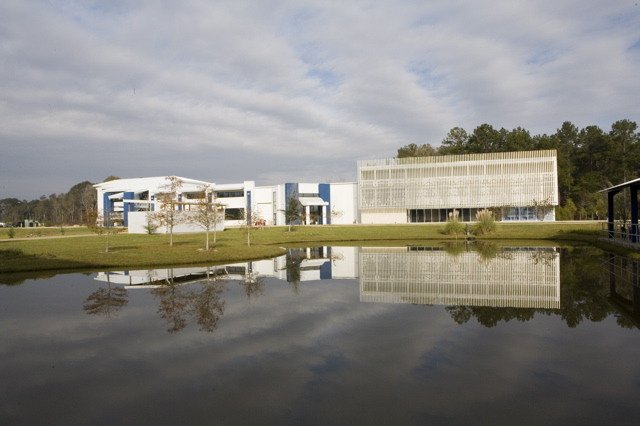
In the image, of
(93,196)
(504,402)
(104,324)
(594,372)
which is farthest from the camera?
(93,196)

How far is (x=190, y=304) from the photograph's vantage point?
1455 cm

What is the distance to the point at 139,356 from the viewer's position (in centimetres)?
958

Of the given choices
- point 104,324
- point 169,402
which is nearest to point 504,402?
point 169,402

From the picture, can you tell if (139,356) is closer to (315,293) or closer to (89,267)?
(315,293)

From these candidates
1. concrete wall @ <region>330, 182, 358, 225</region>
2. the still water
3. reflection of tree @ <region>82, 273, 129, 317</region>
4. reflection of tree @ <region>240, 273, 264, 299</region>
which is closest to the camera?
the still water

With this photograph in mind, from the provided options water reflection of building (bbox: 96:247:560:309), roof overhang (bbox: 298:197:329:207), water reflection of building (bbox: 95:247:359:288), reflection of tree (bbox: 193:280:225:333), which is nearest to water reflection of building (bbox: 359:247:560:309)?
water reflection of building (bbox: 96:247:560:309)

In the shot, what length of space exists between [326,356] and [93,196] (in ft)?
358

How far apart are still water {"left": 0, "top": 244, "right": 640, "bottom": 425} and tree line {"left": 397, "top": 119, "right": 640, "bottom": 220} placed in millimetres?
65751

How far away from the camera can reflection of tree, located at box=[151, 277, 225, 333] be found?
486 inches

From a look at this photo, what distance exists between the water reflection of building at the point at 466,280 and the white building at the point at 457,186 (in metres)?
44.2

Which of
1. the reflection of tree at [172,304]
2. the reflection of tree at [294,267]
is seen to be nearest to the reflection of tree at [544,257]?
the reflection of tree at [294,267]

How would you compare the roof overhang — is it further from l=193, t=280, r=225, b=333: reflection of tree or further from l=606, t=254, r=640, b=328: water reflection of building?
l=193, t=280, r=225, b=333: reflection of tree

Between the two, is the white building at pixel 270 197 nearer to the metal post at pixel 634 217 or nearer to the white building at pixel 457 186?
the white building at pixel 457 186

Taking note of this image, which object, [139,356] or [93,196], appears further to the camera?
[93,196]
